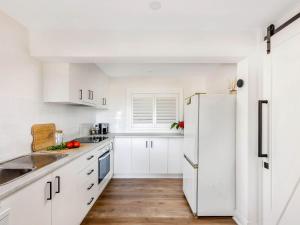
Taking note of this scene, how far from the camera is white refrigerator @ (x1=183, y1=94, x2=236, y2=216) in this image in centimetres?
250

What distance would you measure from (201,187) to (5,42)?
8.99 ft

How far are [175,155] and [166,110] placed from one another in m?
1.15

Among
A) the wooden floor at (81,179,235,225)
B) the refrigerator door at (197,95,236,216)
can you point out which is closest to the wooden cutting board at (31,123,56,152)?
the wooden floor at (81,179,235,225)

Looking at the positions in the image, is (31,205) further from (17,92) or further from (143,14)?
(143,14)

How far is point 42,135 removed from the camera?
2.45 meters

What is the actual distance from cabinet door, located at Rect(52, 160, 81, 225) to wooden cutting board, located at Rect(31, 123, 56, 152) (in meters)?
0.63

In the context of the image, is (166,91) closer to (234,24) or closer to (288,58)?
(234,24)

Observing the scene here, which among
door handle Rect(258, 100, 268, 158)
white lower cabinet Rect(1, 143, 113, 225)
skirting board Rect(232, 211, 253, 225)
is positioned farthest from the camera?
skirting board Rect(232, 211, 253, 225)

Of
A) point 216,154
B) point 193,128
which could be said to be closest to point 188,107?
point 193,128

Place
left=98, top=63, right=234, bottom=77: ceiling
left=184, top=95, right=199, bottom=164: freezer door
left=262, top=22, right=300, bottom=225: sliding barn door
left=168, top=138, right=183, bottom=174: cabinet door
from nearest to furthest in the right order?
left=262, top=22, right=300, bottom=225: sliding barn door < left=184, top=95, right=199, bottom=164: freezer door < left=98, top=63, right=234, bottom=77: ceiling < left=168, top=138, right=183, bottom=174: cabinet door

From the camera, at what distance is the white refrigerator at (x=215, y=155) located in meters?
2.50

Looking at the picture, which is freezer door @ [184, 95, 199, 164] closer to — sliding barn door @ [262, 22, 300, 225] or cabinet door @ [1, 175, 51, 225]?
sliding barn door @ [262, 22, 300, 225]

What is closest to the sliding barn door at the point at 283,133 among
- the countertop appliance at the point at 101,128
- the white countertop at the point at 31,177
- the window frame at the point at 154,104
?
the white countertop at the point at 31,177

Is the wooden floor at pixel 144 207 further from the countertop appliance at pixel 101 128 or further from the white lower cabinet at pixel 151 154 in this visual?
the countertop appliance at pixel 101 128
